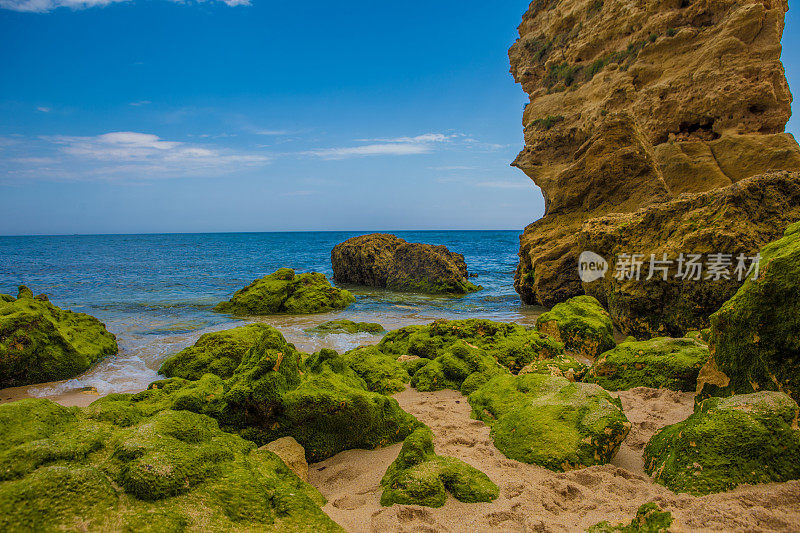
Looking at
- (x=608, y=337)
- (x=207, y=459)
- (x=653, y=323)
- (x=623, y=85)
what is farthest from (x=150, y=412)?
(x=623, y=85)

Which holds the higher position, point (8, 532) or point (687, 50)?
point (687, 50)

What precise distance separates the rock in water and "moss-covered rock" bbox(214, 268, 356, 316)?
4801 millimetres

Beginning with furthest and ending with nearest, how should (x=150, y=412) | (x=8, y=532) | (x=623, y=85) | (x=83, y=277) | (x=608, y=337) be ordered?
(x=83, y=277) < (x=623, y=85) < (x=608, y=337) < (x=150, y=412) < (x=8, y=532)

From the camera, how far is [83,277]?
75.5 ft

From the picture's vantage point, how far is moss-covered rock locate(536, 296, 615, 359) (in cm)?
688

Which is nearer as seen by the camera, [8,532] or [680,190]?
[8,532]

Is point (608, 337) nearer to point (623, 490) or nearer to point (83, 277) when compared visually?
point (623, 490)

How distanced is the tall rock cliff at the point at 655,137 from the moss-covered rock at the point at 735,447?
193 inches

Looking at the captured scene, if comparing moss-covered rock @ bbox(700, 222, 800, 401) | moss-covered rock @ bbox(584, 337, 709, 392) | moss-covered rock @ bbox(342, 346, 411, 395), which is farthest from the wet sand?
moss-covered rock @ bbox(342, 346, 411, 395)

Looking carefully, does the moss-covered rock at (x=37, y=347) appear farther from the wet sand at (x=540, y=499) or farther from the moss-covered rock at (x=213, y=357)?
the wet sand at (x=540, y=499)

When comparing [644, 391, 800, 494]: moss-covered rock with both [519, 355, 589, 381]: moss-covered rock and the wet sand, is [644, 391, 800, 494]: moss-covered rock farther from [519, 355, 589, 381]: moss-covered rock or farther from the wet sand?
[519, 355, 589, 381]: moss-covered rock

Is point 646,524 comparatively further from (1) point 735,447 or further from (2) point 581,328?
(2) point 581,328

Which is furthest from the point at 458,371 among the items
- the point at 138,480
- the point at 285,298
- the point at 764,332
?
the point at 285,298

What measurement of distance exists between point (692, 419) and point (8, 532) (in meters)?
3.78
